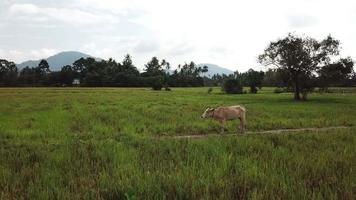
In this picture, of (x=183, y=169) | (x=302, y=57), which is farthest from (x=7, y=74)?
(x=183, y=169)

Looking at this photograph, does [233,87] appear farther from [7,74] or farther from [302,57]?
[7,74]

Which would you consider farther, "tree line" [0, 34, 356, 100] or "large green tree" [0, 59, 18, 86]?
"large green tree" [0, 59, 18, 86]

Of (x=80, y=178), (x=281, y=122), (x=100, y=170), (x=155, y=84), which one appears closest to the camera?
(x=80, y=178)

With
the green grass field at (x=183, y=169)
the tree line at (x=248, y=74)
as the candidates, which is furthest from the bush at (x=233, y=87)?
the green grass field at (x=183, y=169)

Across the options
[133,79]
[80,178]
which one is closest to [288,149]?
[80,178]

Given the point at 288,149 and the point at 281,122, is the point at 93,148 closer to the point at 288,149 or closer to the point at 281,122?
the point at 288,149

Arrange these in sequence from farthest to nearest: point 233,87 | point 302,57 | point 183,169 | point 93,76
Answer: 1. point 93,76
2. point 233,87
3. point 302,57
4. point 183,169

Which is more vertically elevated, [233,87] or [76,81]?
[76,81]

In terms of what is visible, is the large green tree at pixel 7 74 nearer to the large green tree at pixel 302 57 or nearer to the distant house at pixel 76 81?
the distant house at pixel 76 81

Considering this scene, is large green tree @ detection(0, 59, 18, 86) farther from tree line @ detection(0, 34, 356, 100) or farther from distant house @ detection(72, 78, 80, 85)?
distant house @ detection(72, 78, 80, 85)

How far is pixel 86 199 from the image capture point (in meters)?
6.38

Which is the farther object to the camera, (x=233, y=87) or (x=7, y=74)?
(x=7, y=74)

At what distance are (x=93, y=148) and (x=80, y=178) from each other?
3.72 metres

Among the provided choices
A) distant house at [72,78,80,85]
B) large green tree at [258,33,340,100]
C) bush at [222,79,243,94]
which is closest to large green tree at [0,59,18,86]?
distant house at [72,78,80,85]
